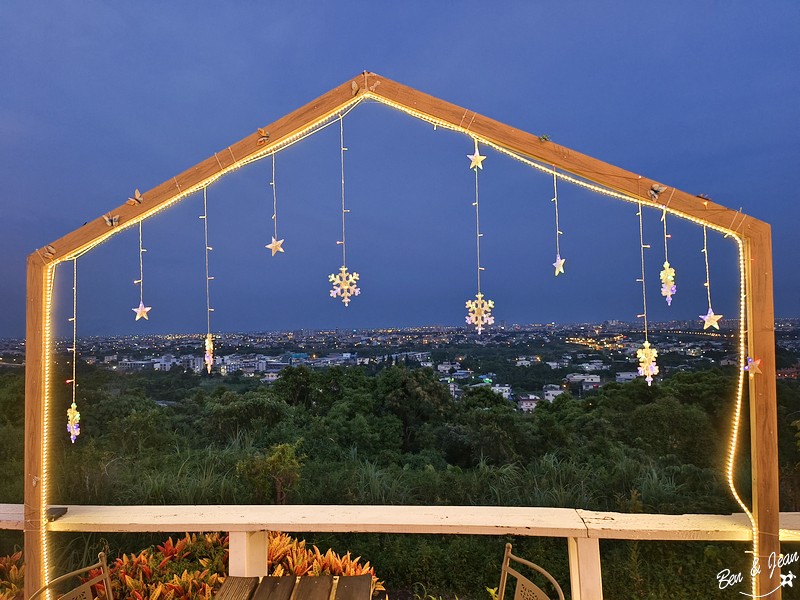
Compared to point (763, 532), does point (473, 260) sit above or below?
above

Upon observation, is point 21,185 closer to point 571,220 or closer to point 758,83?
point 571,220

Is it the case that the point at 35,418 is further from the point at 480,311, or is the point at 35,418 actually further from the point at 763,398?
the point at 763,398

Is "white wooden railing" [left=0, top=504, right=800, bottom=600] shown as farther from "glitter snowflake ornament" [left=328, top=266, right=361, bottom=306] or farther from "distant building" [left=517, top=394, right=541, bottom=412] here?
"distant building" [left=517, top=394, right=541, bottom=412]

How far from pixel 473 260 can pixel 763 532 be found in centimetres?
315

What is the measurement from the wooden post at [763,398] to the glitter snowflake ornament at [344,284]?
6.60 feet

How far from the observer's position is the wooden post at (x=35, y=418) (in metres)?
2.14

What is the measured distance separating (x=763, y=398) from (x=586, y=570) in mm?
1215

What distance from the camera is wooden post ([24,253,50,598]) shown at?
2.14 m

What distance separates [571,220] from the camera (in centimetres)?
386

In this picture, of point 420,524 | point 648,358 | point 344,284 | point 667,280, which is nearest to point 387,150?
point 344,284

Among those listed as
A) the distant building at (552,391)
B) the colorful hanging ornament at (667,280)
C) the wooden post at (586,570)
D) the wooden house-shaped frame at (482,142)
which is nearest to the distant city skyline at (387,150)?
the distant building at (552,391)

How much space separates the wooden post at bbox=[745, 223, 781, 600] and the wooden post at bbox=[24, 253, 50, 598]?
144 inches

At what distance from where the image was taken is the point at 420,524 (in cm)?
203

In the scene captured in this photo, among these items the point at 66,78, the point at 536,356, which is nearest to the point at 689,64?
the point at 536,356
